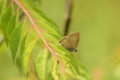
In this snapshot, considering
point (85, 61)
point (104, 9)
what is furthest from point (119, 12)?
point (85, 61)

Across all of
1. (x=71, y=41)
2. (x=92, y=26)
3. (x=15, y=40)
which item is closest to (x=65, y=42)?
(x=71, y=41)

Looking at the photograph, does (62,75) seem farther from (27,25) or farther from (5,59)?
(5,59)

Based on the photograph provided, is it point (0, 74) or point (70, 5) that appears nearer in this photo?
point (70, 5)

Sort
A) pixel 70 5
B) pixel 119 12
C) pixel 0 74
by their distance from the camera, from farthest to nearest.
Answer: pixel 119 12
pixel 0 74
pixel 70 5

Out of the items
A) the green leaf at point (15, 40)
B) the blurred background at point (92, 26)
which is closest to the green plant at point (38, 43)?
the green leaf at point (15, 40)

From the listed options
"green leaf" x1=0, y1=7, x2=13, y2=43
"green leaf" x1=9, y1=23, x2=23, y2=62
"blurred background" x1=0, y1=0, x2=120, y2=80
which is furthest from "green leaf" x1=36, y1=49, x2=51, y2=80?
"blurred background" x1=0, y1=0, x2=120, y2=80

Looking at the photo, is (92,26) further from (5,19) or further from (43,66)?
(43,66)
